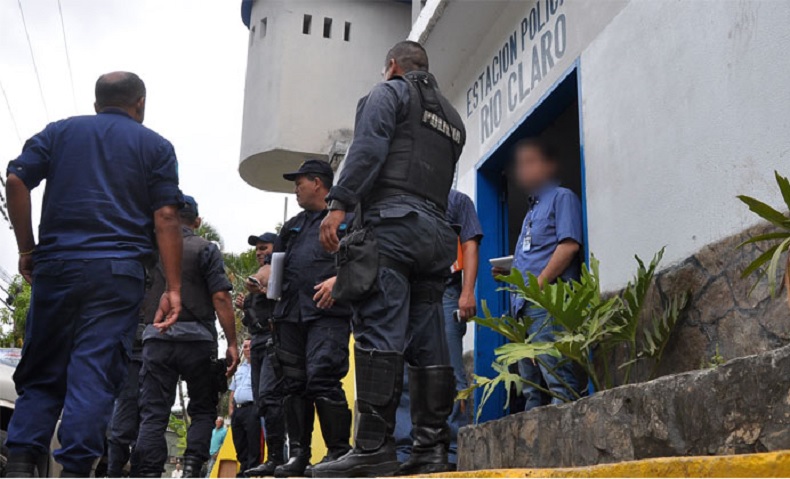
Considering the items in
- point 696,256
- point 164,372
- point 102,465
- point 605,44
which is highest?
point 605,44

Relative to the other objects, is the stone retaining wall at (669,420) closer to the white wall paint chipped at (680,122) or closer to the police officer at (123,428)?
the white wall paint chipped at (680,122)

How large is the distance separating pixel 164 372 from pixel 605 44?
3.44 metres

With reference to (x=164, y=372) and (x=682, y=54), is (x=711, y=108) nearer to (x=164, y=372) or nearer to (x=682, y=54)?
(x=682, y=54)

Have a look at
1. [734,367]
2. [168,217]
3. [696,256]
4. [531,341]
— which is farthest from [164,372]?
[734,367]

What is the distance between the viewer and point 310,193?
5680 mm

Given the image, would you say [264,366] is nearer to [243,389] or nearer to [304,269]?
[304,269]

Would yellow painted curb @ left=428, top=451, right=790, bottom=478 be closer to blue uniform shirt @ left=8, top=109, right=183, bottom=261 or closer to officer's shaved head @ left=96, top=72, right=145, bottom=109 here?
blue uniform shirt @ left=8, top=109, right=183, bottom=261

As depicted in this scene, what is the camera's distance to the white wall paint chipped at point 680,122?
3775mm

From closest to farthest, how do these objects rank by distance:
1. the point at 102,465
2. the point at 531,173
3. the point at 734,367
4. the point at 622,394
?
the point at 734,367 → the point at 622,394 → the point at 531,173 → the point at 102,465

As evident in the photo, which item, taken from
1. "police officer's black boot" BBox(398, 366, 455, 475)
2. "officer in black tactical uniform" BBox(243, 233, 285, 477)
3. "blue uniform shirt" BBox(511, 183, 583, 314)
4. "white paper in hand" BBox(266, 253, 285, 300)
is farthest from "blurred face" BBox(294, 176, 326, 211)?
"police officer's black boot" BBox(398, 366, 455, 475)

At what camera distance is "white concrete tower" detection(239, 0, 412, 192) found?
12227 millimetres

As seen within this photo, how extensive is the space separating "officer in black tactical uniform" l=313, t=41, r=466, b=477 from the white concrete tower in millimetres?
7961

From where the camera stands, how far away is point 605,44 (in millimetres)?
5363

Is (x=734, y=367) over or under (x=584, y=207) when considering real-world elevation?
under
